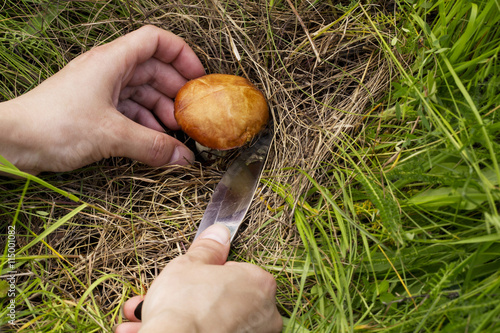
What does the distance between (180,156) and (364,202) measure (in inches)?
43.4

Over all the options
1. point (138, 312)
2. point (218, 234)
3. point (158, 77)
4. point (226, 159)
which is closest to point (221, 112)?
point (226, 159)

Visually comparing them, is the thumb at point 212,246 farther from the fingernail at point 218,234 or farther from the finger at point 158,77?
the finger at point 158,77

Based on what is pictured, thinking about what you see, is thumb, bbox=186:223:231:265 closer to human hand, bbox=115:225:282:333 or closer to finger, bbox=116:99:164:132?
human hand, bbox=115:225:282:333

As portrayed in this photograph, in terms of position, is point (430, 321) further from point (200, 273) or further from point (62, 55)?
point (62, 55)

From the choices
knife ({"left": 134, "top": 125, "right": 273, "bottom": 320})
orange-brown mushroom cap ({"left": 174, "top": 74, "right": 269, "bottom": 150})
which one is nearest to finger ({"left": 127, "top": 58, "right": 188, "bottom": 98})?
orange-brown mushroom cap ({"left": 174, "top": 74, "right": 269, "bottom": 150})

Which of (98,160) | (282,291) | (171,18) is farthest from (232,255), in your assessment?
(171,18)

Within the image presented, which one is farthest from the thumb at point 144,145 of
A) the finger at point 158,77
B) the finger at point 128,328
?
the finger at point 128,328

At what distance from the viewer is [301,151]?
1.89 metres

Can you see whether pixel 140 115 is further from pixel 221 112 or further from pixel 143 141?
pixel 221 112

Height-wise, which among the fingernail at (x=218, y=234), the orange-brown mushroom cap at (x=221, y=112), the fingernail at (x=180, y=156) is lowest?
the fingernail at (x=218, y=234)

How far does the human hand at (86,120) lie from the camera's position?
69.4 inches

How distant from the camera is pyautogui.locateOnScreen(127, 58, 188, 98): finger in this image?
2.22m

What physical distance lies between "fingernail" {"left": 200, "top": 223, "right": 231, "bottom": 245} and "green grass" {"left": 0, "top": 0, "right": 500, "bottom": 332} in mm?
152

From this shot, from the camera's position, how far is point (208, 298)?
138cm
